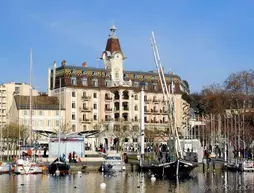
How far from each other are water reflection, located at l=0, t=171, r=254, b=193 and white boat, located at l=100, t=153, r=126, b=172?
147 inches

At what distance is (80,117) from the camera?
160 meters

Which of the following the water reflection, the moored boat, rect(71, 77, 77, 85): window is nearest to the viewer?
the water reflection

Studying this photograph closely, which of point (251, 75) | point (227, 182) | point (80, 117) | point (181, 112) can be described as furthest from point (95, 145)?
point (227, 182)

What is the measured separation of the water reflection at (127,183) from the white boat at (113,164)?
12.3 feet

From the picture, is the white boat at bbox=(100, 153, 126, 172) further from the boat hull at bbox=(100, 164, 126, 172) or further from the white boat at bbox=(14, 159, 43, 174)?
the white boat at bbox=(14, 159, 43, 174)

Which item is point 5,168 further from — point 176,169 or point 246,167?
point 246,167

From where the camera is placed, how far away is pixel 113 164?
88438 millimetres

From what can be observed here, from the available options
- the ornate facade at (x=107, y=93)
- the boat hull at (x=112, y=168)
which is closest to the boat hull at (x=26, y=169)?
the boat hull at (x=112, y=168)

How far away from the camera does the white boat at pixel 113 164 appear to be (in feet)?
289

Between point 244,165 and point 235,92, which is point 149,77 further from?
point 244,165

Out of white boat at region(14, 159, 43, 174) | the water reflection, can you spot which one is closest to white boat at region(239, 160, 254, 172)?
the water reflection

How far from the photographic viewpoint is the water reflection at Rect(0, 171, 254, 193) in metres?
62.0

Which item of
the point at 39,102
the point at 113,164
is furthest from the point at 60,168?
the point at 39,102

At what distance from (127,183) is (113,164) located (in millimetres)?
18783
